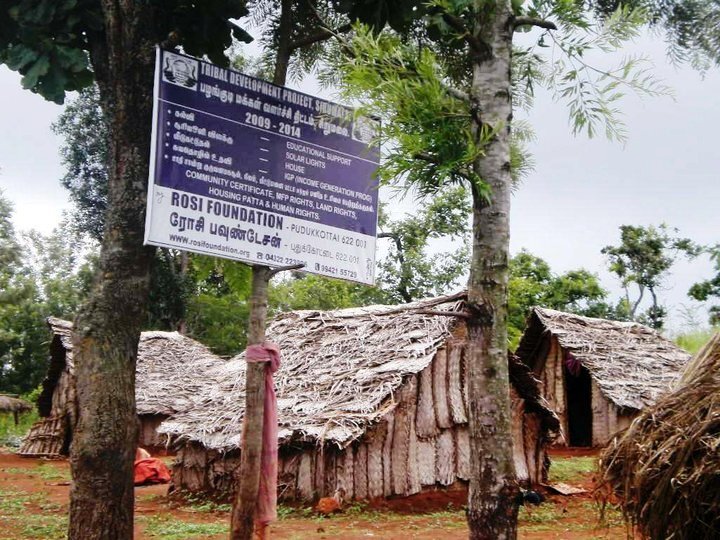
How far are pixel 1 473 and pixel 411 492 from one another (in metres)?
9.09

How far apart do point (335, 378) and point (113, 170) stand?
17.3 feet

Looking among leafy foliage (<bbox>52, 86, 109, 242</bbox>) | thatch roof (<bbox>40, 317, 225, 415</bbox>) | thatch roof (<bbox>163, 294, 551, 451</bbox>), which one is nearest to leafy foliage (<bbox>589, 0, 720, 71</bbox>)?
thatch roof (<bbox>163, 294, 551, 451</bbox>)

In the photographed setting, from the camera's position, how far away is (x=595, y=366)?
18.7m

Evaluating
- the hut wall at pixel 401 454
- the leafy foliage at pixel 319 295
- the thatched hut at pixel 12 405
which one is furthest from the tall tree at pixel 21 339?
the hut wall at pixel 401 454

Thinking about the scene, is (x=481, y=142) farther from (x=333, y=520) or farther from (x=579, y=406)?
(x=579, y=406)

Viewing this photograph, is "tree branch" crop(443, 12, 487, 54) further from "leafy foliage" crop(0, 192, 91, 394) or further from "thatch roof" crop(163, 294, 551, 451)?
"leafy foliage" crop(0, 192, 91, 394)

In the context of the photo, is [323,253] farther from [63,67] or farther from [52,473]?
[52,473]

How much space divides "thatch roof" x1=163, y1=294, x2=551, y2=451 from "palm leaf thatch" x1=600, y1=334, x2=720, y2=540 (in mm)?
5076

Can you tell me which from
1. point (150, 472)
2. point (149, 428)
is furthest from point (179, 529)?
point (149, 428)

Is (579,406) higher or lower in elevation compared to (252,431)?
higher

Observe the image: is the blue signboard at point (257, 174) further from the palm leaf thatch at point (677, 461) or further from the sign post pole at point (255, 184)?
the palm leaf thatch at point (677, 461)

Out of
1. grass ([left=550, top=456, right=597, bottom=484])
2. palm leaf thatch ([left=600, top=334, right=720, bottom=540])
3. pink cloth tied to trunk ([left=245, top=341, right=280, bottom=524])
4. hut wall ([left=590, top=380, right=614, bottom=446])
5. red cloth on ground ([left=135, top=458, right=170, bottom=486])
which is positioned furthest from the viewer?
hut wall ([left=590, top=380, right=614, bottom=446])

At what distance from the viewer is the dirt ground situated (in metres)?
9.42

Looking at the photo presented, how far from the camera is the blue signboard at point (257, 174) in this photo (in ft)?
20.2
